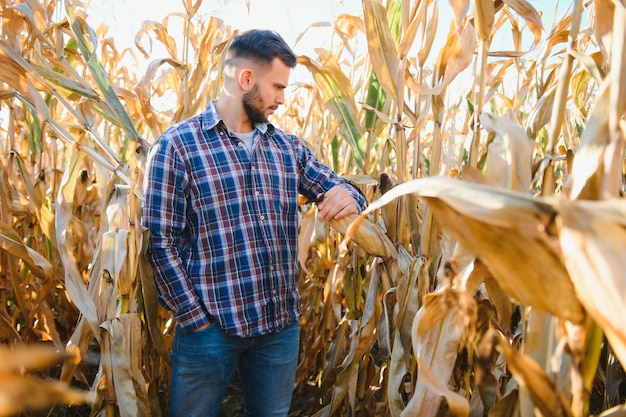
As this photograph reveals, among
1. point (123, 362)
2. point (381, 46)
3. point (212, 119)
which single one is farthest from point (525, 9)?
point (123, 362)

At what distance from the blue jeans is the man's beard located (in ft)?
2.12

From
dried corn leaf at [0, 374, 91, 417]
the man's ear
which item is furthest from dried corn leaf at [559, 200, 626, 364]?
the man's ear

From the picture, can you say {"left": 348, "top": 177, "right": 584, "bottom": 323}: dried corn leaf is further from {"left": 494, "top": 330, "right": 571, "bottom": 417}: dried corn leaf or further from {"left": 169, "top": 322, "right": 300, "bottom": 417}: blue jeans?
{"left": 169, "top": 322, "right": 300, "bottom": 417}: blue jeans

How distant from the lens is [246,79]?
4.72 ft

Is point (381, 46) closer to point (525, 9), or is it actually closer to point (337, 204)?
point (525, 9)

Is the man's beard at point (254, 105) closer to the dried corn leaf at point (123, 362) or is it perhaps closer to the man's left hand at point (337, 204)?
the man's left hand at point (337, 204)

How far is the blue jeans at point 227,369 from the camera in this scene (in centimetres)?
138

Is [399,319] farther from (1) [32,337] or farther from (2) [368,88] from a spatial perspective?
(1) [32,337]

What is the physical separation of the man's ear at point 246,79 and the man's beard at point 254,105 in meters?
0.02

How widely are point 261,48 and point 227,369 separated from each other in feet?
3.23

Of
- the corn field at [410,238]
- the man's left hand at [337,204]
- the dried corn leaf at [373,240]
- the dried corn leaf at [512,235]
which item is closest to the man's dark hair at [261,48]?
the corn field at [410,238]

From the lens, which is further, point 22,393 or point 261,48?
point 261,48

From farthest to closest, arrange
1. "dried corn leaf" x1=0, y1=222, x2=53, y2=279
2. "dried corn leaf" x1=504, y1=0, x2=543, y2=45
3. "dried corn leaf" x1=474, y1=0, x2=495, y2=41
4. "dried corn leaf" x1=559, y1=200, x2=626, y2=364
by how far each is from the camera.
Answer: "dried corn leaf" x1=0, y1=222, x2=53, y2=279
"dried corn leaf" x1=504, y1=0, x2=543, y2=45
"dried corn leaf" x1=474, y1=0, x2=495, y2=41
"dried corn leaf" x1=559, y1=200, x2=626, y2=364

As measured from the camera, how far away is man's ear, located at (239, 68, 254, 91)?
143 centimetres
